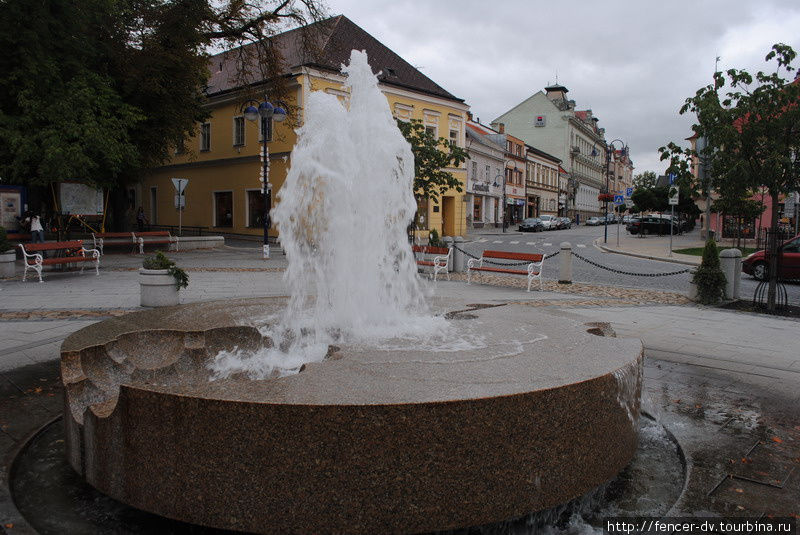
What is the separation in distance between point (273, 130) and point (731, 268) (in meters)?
24.4

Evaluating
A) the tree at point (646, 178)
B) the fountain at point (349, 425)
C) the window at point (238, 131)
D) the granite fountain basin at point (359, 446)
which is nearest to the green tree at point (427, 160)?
the fountain at point (349, 425)

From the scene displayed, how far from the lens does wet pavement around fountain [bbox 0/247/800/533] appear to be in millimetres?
3521

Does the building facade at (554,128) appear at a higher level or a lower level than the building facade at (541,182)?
higher

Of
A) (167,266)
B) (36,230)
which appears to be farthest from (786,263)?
(36,230)

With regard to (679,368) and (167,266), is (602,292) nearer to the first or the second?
(679,368)

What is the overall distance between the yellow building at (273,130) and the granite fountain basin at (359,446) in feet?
83.9

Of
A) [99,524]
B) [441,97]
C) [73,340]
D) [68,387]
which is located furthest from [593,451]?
[441,97]

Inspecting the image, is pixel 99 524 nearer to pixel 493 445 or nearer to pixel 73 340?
pixel 73 340

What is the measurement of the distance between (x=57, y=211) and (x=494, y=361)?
2129 centimetres

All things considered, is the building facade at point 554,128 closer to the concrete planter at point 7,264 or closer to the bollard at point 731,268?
the bollard at point 731,268

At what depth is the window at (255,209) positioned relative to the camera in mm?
31438

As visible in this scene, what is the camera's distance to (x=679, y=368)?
6180 mm

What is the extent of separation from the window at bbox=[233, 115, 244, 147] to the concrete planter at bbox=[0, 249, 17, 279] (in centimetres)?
1987

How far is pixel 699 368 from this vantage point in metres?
6.20
